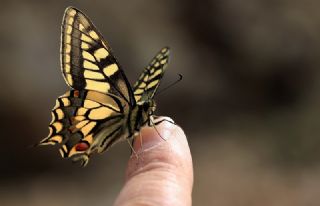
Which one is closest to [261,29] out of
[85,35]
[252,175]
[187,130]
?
[187,130]

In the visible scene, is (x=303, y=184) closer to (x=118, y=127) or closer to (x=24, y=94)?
(x=24, y=94)

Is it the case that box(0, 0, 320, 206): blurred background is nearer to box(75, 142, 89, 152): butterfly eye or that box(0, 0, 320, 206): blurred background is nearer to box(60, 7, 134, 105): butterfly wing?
box(60, 7, 134, 105): butterfly wing

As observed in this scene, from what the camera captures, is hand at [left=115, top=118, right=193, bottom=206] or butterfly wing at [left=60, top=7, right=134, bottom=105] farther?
butterfly wing at [left=60, top=7, right=134, bottom=105]

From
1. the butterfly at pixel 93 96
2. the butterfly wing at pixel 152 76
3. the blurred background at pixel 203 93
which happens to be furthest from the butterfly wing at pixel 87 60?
the blurred background at pixel 203 93

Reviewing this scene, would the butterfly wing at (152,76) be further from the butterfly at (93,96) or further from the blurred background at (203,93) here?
the blurred background at (203,93)

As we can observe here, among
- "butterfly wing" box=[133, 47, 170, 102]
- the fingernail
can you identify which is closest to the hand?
the fingernail

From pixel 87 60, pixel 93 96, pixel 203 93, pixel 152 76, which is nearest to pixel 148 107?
pixel 152 76
